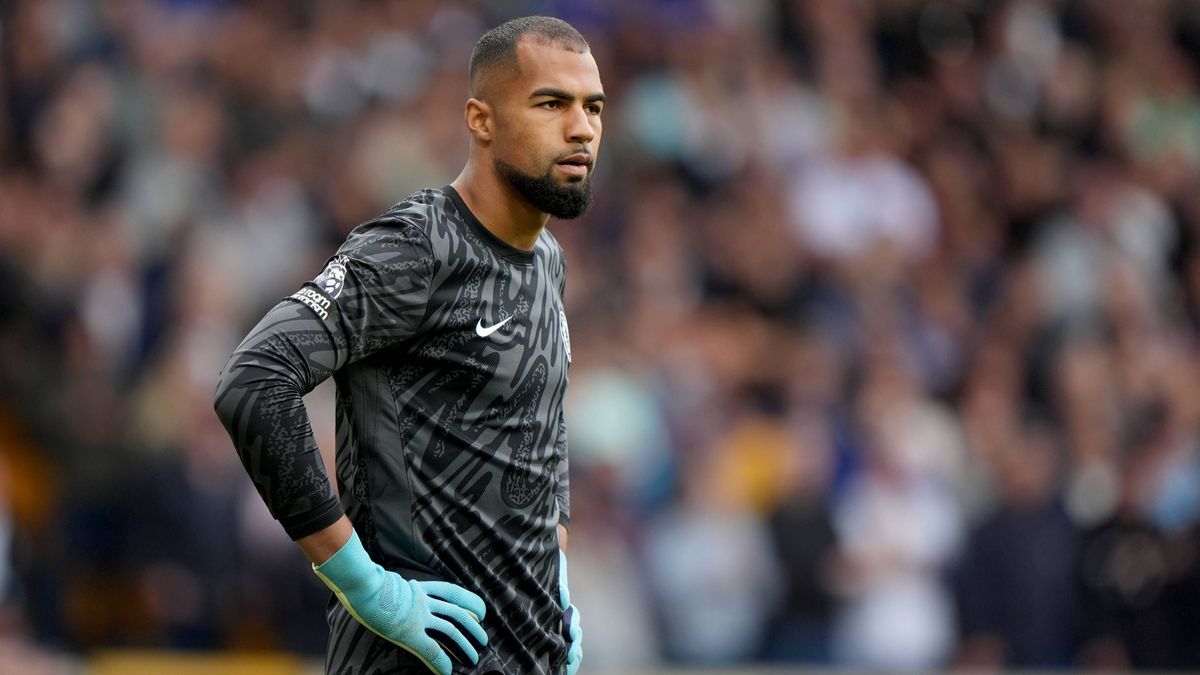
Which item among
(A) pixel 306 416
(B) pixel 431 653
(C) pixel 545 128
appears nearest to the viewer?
(A) pixel 306 416

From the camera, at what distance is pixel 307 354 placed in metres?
3.84

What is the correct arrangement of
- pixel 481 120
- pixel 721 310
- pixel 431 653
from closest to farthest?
pixel 431 653 < pixel 481 120 < pixel 721 310

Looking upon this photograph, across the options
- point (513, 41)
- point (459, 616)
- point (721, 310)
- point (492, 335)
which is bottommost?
point (459, 616)

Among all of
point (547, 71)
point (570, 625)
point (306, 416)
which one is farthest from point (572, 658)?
point (547, 71)

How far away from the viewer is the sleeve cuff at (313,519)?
385 cm

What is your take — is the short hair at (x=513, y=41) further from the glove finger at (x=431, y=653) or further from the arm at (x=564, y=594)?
the glove finger at (x=431, y=653)

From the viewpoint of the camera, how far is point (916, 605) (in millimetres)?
9500

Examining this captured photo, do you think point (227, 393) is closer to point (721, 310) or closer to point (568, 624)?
point (568, 624)

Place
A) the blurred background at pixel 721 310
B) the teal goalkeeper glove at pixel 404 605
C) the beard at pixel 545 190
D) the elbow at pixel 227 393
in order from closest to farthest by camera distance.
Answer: the elbow at pixel 227 393 → the teal goalkeeper glove at pixel 404 605 → the beard at pixel 545 190 → the blurred background at pixel 721 310

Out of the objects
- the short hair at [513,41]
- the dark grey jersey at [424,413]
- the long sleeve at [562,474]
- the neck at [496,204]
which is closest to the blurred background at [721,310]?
the long sleeve at [562,474]

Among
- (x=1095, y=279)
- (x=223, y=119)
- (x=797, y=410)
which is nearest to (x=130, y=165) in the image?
(x=223, y=119)

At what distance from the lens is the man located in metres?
3.86

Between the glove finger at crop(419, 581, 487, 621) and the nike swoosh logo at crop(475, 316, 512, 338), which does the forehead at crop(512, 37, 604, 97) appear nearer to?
the nike swoosh logo at crop(475, 316, 512, 338)

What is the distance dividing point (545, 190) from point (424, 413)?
624 mm
